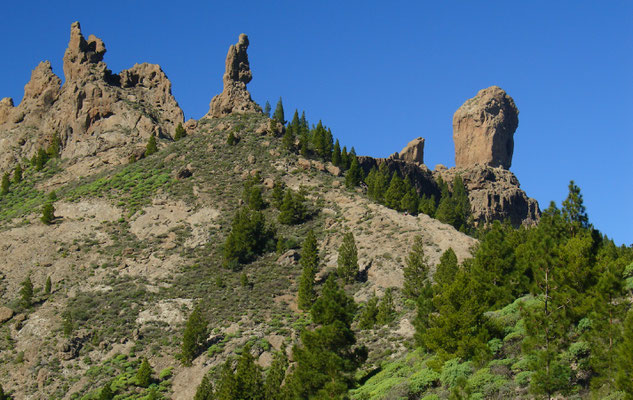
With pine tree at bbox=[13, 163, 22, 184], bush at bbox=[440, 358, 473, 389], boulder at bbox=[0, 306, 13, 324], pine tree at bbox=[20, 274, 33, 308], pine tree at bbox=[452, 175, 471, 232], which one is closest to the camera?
bush at bbox=[440, 358, 473, 389]

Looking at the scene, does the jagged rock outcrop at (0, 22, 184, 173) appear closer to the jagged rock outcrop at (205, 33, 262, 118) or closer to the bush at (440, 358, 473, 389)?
the jagged rock outcrop at (205, 33, 262, 118)

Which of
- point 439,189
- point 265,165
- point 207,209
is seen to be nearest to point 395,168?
point 439,189

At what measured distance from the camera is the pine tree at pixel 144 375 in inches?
2689

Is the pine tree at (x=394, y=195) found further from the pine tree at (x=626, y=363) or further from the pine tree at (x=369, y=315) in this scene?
the pine tree at (x=626, y=363)

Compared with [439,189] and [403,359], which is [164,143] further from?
[403,359]

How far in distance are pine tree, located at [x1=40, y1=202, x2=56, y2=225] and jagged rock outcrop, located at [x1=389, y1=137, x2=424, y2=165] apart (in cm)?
10457

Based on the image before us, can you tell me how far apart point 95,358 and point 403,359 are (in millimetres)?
36561

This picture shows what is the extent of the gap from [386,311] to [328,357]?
23590mm

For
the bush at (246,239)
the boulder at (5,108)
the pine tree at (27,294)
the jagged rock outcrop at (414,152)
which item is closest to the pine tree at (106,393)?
the pine tree at (27,294)

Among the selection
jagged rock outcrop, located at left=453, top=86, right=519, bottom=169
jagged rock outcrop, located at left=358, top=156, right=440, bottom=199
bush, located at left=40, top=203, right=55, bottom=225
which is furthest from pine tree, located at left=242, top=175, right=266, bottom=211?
jagged rock outcrop, located at left=453, top=86, right=519, bottom=169

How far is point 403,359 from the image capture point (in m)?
56.0

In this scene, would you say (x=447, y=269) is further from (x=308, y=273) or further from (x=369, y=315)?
(x=308, y=273)

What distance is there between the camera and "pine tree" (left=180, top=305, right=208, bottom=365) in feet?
234

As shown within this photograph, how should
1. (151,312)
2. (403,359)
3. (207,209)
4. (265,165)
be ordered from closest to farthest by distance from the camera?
(403,359)
(151,312)
(207,209)
(265,165)
